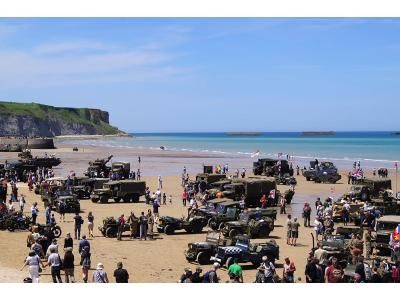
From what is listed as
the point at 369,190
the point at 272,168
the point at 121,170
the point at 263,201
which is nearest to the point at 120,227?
the point at 263,201

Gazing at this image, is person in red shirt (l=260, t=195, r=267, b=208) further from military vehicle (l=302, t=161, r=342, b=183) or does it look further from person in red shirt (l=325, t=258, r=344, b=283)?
person in red shirt (l=325, t=258, r=344, b=283)

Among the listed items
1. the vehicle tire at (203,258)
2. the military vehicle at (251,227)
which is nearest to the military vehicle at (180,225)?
the military vehicle at (251,227)

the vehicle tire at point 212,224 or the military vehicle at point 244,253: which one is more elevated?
the military vehicle at point 244,253

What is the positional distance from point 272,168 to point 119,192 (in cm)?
2069

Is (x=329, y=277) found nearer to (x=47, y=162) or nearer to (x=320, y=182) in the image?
(x=320, y=182)

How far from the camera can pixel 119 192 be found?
3797 cm

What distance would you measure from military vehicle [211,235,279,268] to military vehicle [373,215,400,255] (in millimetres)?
4394

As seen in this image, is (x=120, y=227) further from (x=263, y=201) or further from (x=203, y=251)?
(x=263, y=201)

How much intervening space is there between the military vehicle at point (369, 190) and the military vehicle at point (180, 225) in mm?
11840

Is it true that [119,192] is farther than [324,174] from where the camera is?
No

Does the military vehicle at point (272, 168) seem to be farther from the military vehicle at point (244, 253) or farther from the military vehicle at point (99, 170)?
the military vehicle at point (244, 253)

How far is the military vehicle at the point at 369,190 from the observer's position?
36309 mm

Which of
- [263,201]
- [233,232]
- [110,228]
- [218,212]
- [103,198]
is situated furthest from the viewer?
[103,198]
